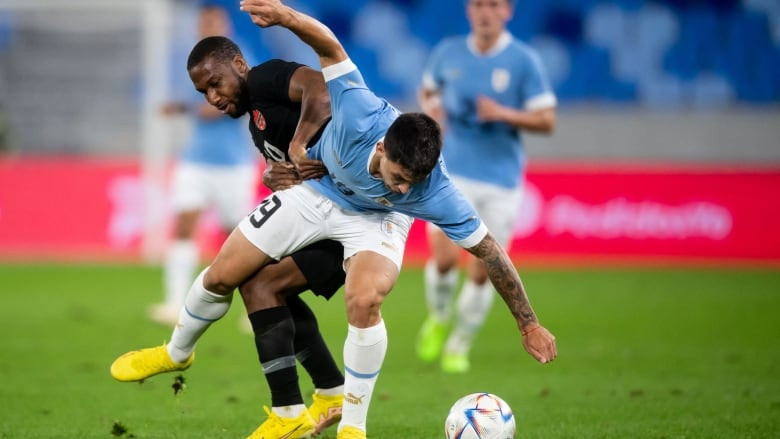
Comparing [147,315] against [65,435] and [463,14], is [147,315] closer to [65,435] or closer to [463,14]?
[65,435]

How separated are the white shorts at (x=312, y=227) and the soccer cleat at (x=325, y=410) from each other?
85 centimetres

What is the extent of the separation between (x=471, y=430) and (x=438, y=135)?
1328 millimetres

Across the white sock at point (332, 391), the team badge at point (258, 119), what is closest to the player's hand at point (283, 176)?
the team badge at point (258, 119)

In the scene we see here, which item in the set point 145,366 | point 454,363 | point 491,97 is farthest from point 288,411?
point 491,97

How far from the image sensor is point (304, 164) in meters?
5.45

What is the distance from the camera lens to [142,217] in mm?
15961

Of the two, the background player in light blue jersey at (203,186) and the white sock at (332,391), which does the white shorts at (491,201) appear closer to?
the white sock at (332,391)

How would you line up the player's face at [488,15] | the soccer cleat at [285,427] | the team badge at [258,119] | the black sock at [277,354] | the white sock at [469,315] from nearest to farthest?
1. the soccer cleat at [285,427]
2. the black sock at [277,354]
3. the team badge at [258,119]
4. the white sock at [469,315]
5. the player's face at [488,15]

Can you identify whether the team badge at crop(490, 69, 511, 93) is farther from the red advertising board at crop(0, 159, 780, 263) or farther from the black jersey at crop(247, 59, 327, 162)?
the red advertising board at crop(0, 159, 780, 263)

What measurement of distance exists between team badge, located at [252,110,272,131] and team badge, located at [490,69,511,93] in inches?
122

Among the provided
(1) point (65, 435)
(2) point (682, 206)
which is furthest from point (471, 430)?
(2) point (682, 206)

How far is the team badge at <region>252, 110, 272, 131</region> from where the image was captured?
5641 mm

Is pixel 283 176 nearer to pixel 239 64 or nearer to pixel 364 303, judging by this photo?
pixel 239 64

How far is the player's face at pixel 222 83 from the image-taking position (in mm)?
5527
